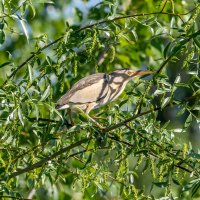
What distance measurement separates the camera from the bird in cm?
363

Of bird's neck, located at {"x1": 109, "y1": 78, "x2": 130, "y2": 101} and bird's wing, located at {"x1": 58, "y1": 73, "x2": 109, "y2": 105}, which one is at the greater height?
bird's wing, located at {"x1": 58, "y1": 73, "x2": 109, "y2": 105}

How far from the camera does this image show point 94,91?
3775 mm

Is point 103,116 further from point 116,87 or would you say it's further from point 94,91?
point 116,87

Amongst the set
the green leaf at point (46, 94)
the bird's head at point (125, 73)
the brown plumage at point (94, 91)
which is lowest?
the bird's head at point (125, 73)

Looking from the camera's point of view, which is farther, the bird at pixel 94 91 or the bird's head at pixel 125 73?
the bird's head at pixel 125 73

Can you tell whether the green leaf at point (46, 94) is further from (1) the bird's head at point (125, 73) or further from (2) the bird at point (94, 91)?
(1) the bird's head at point (125, 73)

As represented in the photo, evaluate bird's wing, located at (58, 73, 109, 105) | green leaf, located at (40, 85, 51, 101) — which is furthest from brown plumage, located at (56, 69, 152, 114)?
green leaf, located at (40, 85, 51, 101)

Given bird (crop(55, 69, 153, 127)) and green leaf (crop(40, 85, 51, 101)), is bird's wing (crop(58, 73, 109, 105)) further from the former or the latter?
green leaf (crop(40, 85, 51, 101))

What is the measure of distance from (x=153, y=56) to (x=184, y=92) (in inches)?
60.8

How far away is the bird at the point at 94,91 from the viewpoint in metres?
3.63

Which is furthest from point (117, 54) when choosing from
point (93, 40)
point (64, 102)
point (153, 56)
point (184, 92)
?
point (93, 40)

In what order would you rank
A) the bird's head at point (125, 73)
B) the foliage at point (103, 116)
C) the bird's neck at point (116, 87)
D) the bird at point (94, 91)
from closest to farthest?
the foliage at point (103, 116) → the bird at point (94, 91) → the bird's neck at point (116, 87) → the bird's head at point (125, 73)

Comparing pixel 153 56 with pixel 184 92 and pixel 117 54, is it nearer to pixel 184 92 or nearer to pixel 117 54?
pixel 117 54

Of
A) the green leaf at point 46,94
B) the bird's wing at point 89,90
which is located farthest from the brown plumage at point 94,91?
the green leaf at point 46,94
